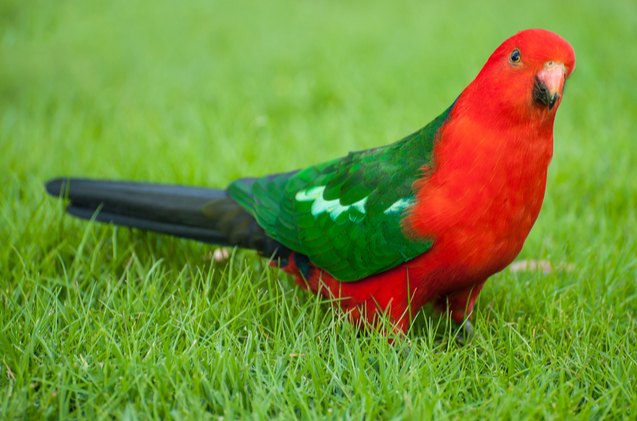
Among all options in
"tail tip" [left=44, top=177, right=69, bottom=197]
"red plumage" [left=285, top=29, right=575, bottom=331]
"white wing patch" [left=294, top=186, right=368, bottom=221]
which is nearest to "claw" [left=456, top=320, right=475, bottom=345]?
"red plumage" [left=285, top=29, right=575, bottom=331]

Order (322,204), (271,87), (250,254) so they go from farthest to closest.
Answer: (271,87)
(250,254)
(322,204)

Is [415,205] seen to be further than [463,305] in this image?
No

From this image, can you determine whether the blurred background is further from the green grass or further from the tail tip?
the tail tip

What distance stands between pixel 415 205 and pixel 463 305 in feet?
1.77

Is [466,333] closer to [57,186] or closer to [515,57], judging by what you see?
[515,57]

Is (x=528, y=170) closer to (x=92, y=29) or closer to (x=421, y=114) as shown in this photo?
(x=421, y=114)

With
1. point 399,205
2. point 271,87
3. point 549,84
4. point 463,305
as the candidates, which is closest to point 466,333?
point 463,305

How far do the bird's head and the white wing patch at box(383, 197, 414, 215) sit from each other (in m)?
0.43

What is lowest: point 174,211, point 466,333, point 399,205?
point 466,333

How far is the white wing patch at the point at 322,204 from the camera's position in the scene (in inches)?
107

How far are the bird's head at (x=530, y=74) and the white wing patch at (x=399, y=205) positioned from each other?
425 mm

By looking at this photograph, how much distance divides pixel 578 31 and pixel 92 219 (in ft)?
16.4

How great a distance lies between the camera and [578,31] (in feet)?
21.2

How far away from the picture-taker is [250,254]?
349 cm
